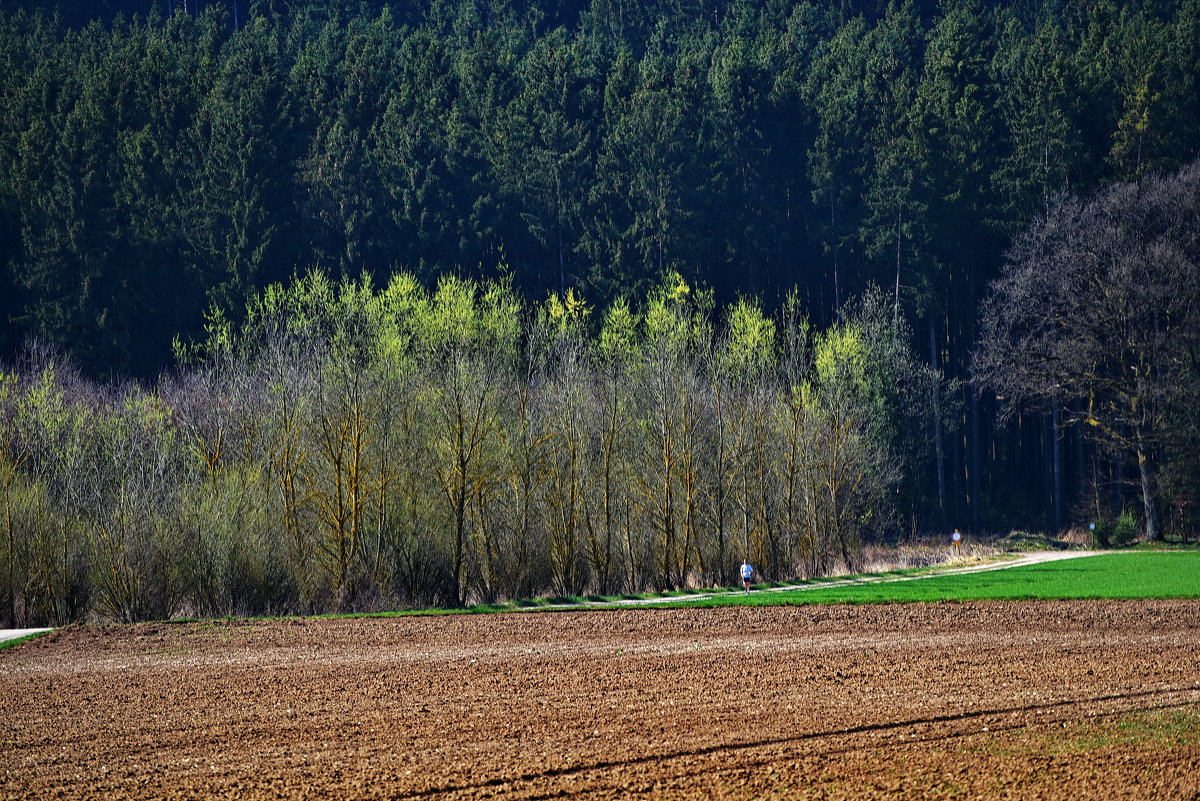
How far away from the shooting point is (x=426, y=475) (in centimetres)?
3178

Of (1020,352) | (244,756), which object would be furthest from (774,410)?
(244,756)

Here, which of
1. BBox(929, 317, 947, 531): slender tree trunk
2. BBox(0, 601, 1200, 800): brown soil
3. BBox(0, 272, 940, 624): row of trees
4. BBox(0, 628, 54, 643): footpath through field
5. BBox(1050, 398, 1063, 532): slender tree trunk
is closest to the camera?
BBox(0, 601, 1200, 800): brown soil

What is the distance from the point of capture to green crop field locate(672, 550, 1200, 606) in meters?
26.2

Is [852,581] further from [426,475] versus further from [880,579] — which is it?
[426,475]

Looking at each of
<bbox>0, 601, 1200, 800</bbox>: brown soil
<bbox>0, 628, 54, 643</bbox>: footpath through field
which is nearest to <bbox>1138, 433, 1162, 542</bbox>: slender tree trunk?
<bbox>0, 601, 1200, 800</bbox>: brown soil

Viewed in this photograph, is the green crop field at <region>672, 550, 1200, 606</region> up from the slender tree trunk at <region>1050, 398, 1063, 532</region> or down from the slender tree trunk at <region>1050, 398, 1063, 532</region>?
down

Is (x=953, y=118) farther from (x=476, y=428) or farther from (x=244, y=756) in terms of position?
(x=244, y=756)

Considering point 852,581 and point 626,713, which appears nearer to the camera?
point 626,713

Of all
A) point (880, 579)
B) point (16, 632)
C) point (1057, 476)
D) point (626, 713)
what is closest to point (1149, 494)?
point (1057, 476)

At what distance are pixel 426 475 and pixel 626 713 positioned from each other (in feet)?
61.6

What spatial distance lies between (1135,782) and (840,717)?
3487 mm

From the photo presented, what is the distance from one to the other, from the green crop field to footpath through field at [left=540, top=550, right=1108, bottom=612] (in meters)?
0.64

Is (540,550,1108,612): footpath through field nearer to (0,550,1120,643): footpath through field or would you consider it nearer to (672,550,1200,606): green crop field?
(0,550,1120,643): footpath through field

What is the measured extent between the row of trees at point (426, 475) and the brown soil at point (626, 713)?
19.1 feet
